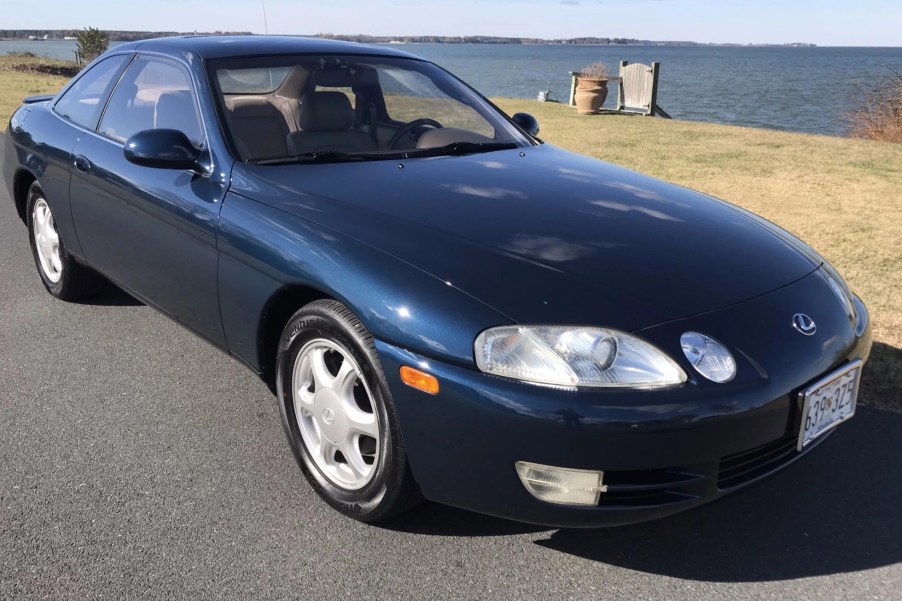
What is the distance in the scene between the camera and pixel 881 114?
518 inches

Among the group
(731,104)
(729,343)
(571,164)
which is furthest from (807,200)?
(731,104)

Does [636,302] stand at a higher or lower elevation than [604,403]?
higher

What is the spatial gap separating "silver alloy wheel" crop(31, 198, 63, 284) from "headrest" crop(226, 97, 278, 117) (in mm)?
1753

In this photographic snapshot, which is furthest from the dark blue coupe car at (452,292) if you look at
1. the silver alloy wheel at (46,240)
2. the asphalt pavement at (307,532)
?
the silver alloy wheel at (46,240)

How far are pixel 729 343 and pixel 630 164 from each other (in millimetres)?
7831

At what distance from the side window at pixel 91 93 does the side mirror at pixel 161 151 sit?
1.15m

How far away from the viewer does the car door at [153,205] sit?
3.13 metres

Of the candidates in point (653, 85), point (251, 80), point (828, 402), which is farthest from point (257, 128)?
point (653, 85)

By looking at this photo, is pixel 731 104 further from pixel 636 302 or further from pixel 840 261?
pixel 636 302

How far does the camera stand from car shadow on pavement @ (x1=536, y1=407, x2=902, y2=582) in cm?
244

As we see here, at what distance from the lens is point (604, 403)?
2090 mm

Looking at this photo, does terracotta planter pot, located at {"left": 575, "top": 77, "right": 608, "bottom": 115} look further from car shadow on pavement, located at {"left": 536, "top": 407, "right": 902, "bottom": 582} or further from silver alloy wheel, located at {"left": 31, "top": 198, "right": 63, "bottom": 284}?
car shadow on pavement, located at {"left": 536, "top": 407, "right": 902, "bottom": 582}

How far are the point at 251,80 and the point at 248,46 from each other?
0.83 feet

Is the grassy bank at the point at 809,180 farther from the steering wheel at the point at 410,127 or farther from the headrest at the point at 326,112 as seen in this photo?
the headrest at the point at 326,112
